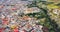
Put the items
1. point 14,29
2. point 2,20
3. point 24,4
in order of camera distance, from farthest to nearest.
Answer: point 24,4 < point 2,20 < point 14,29

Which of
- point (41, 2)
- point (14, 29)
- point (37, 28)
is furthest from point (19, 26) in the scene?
point (41, 2)

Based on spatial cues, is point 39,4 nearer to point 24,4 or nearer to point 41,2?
point 41,2

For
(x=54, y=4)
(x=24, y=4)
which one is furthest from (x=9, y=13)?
(x=54, y=4)

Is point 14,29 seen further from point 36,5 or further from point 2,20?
point 36,5

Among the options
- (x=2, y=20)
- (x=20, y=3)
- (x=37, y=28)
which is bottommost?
(x=37, y=28)

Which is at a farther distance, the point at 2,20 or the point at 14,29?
the point at 2,20

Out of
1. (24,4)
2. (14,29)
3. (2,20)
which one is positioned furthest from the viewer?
(24,4)

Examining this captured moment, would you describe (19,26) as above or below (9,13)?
below

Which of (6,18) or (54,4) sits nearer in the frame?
(6,18)

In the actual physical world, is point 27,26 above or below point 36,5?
below
